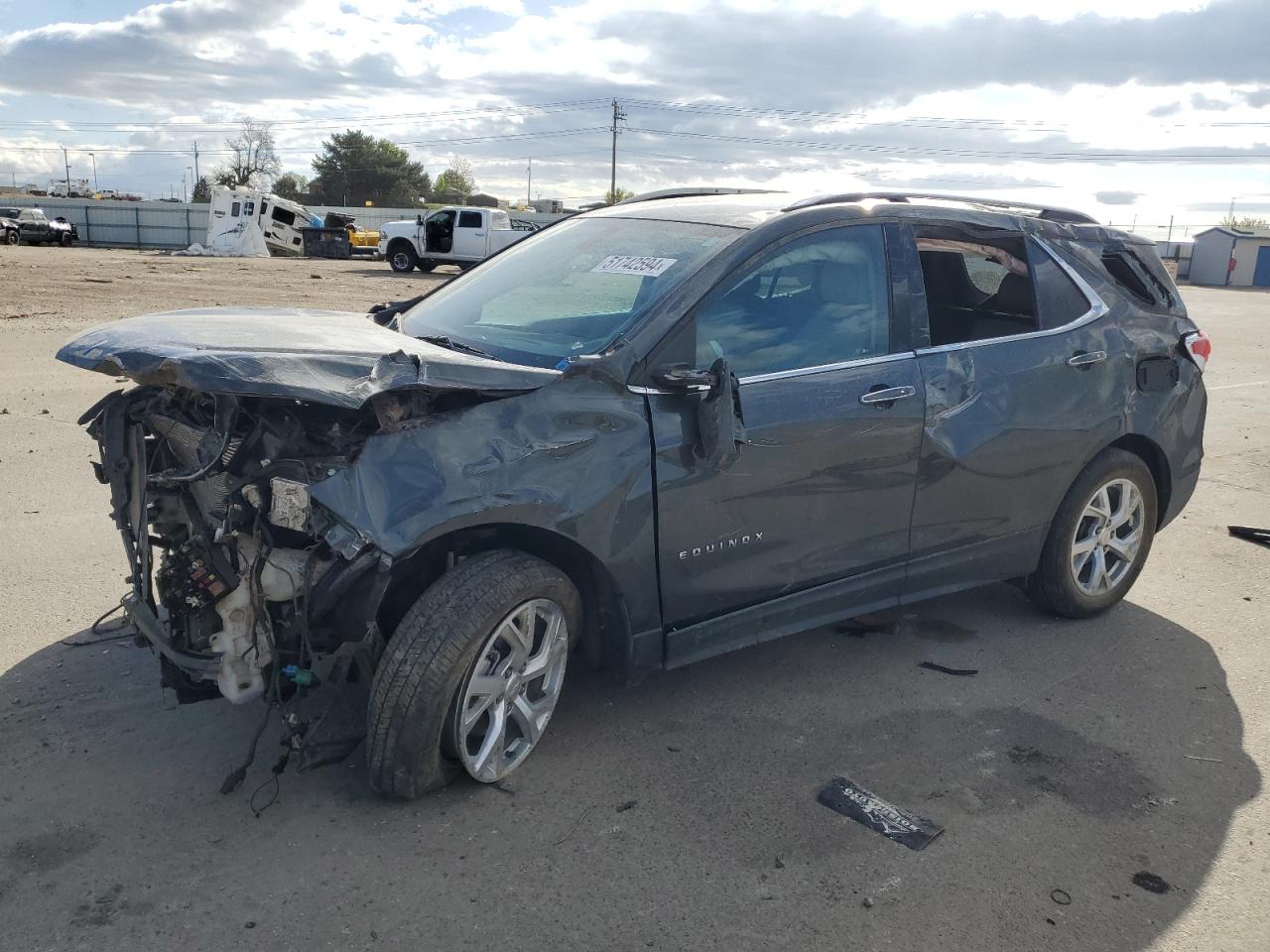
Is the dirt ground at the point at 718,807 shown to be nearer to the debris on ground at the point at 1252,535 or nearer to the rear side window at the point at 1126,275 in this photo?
the debris on ground at the point at 1252,535

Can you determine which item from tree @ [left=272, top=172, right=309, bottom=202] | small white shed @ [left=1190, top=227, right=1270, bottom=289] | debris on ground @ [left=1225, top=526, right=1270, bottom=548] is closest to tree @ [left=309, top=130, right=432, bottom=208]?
tree @ [left=272, top=172, right=309, bottom=202]

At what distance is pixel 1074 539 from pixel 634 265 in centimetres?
245

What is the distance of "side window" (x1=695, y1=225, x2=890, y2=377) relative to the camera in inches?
148

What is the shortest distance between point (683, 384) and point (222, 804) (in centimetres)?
194

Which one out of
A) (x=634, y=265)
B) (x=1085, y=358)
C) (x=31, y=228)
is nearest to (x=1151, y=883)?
(x=1085, y=358)

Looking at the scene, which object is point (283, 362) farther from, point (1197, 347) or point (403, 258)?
point (403, 258)

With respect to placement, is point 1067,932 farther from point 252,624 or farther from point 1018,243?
point 1018,243

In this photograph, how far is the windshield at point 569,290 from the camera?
3.80 metres

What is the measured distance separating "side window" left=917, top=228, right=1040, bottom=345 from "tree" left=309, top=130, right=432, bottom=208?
90028mm

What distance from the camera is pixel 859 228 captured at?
4176mm

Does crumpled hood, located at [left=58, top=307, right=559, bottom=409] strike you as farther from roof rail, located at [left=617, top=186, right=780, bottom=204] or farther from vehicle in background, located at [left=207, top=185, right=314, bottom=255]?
vehicle in background, located at [left=207, top=185, right=314, bottom=255]

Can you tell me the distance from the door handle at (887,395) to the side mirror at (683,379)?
0.76m

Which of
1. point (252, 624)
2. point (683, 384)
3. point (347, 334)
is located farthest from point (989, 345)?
point (252, 624)

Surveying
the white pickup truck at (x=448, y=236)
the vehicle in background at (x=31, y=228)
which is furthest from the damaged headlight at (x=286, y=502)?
the vehicle in background at (x=31, y=228)
